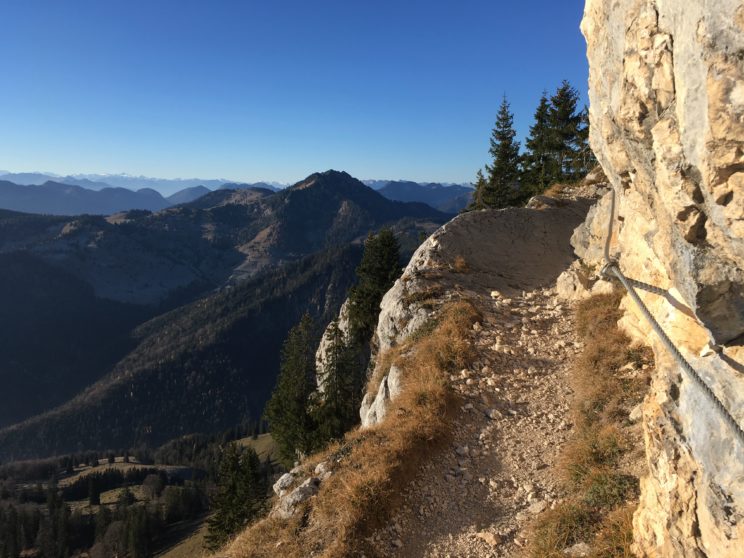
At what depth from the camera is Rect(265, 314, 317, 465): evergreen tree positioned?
1615 inches

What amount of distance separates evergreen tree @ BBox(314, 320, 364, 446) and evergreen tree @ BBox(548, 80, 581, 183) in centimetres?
3143

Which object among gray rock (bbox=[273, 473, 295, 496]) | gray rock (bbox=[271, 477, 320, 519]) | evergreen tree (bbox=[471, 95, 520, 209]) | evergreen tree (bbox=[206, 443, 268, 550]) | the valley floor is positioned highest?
evergreen tree (bbox=[471, 95, 520, 209])

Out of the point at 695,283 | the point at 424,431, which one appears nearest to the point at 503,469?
the point at 424,431

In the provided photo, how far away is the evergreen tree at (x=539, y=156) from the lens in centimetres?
5021

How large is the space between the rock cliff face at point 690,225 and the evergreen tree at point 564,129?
45311 mm

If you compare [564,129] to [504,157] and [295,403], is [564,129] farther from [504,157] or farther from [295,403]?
[295,403]

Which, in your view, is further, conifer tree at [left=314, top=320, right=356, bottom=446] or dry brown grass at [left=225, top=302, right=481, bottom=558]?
conifer tree at [left=314, top=320, right=356, bottom=446]

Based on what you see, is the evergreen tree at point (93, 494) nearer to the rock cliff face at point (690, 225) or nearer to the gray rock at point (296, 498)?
the gray rock at point (296, 498)

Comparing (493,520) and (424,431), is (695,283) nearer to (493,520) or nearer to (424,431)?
(493,520)

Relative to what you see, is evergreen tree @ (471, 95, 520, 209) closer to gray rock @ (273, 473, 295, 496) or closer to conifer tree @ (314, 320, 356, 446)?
conifer tree @ (314, 320, 356, 446)

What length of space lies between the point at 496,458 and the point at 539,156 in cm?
4921

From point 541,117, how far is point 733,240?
179ft

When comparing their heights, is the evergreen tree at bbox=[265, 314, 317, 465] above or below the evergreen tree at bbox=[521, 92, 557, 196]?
below

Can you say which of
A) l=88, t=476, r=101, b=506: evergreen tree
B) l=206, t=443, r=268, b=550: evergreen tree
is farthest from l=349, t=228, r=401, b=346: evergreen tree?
l=88, t=476, r=101, b=506: evergreen tree
